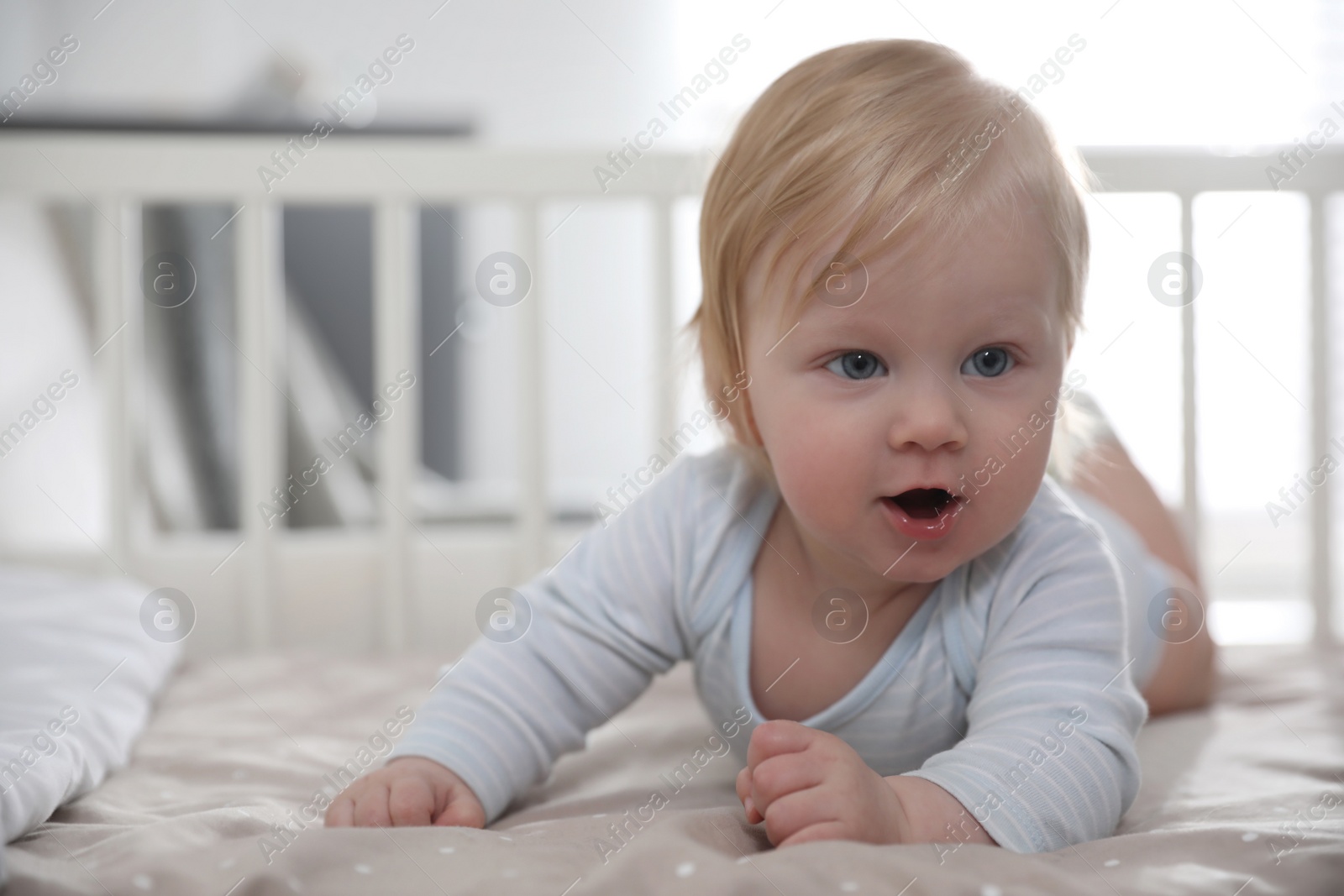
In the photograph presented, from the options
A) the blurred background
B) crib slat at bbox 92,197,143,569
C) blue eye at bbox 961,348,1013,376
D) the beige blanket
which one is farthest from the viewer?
the blurred background

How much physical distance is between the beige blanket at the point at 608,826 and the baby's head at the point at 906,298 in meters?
0.17

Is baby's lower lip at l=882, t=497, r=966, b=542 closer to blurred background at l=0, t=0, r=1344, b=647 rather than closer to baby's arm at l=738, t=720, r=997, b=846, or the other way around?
baby's arm at l=738, t=720, r=997, b=846

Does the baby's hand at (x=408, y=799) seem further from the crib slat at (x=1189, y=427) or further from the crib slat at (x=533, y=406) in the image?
the crib slat at (x=1189, y=427)

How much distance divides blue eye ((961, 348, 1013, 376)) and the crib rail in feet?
1.54

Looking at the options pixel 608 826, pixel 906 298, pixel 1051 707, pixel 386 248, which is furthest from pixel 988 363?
pixel 386 248

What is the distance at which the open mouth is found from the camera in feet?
1.80

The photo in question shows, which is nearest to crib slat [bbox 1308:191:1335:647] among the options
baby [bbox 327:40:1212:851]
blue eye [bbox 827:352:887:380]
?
baby [bbox 327:40:1212:851]

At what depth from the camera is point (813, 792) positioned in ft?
1.53

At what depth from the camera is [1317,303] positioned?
1075 mm

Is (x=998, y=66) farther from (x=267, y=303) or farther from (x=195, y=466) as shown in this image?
(x=195, y=466)

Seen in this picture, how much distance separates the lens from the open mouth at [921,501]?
55 centimetres

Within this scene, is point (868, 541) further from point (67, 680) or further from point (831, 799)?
point (67, 680)

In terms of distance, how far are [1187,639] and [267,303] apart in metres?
0.90

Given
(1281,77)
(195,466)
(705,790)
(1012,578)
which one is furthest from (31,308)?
(1281,77)
